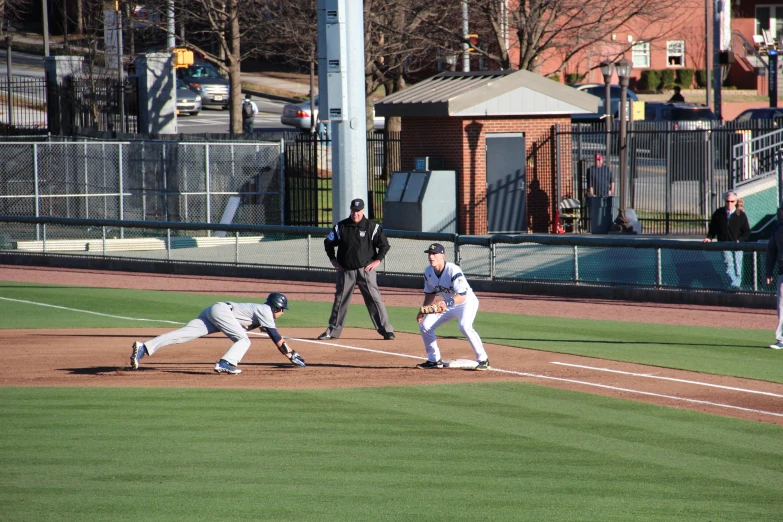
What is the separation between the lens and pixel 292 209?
28.9 m

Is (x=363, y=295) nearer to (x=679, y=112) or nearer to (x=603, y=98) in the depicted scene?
(x=679, y=112)

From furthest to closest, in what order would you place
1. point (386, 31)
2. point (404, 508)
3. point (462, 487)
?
point (386, 31) < point (462, 487) < point (404, 508)

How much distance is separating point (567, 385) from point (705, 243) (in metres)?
7.36

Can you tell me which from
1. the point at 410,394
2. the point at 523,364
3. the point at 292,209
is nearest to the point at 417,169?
the point at 292,209

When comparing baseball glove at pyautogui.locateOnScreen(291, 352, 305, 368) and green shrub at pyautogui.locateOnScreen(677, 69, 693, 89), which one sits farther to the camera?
green shrub at pyautogui.locateOnScreen(677, 69, 693, 89)

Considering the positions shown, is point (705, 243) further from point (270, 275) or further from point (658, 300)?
point (270, 275)

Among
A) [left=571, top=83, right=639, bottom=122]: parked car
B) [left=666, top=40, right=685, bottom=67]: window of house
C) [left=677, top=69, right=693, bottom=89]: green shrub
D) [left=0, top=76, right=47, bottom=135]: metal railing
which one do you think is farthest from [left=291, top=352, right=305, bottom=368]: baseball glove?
[left=677, top=69, right=693, bottom=89]: green shrub

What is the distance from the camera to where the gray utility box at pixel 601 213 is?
25.7 meters

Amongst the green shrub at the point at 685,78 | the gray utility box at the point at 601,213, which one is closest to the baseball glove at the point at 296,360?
the gray utility box at the point at 601,213

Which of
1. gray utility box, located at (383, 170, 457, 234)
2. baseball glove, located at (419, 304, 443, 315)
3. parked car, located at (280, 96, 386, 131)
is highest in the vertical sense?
parked car, located at (280, 96, 386, 131)

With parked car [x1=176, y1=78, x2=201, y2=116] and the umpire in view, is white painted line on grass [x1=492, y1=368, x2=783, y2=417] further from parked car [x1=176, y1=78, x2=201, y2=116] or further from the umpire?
parked car [x1=176, y1=78, x2=201, y2=116]

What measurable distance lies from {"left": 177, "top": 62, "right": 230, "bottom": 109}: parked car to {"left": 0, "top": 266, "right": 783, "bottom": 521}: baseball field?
3925 centimetres

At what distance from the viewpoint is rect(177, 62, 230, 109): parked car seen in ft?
178

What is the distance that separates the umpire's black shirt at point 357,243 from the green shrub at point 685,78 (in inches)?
1928
